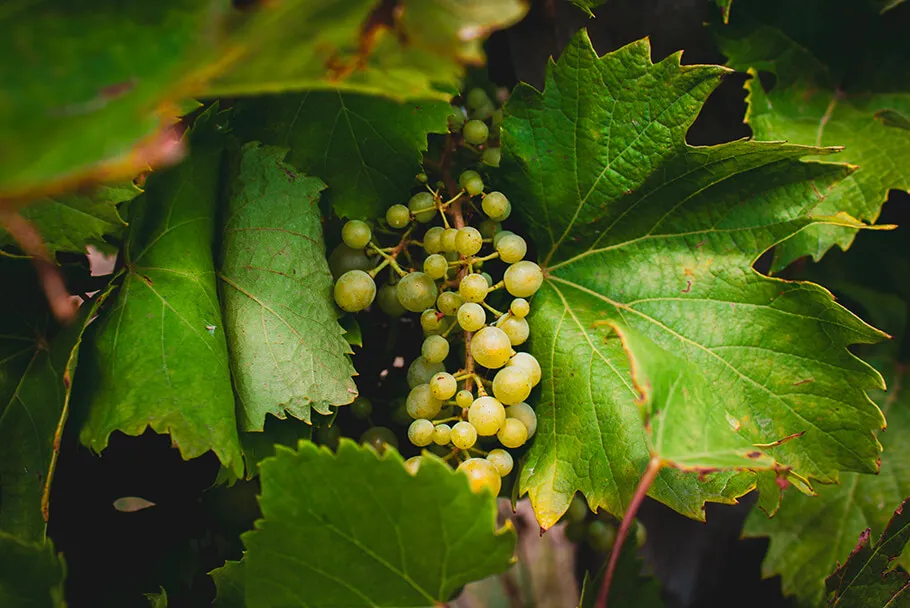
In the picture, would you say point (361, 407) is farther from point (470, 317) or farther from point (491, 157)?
point (491, 157)

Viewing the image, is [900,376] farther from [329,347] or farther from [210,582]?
[210,582]

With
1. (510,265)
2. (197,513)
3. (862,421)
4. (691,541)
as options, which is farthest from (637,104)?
(691,541)

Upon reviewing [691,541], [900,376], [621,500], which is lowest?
[691,541]

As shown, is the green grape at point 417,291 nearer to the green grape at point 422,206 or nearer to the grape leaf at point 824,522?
the green grape at point 422,206

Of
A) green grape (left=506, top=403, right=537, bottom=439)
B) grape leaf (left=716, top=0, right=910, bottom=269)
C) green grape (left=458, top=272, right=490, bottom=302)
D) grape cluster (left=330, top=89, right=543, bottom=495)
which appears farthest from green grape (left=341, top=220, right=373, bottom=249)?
grape leaf (left=716, top=0, right=910, bottom=269)

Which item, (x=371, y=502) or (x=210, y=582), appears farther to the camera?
(x=210, y=582)
